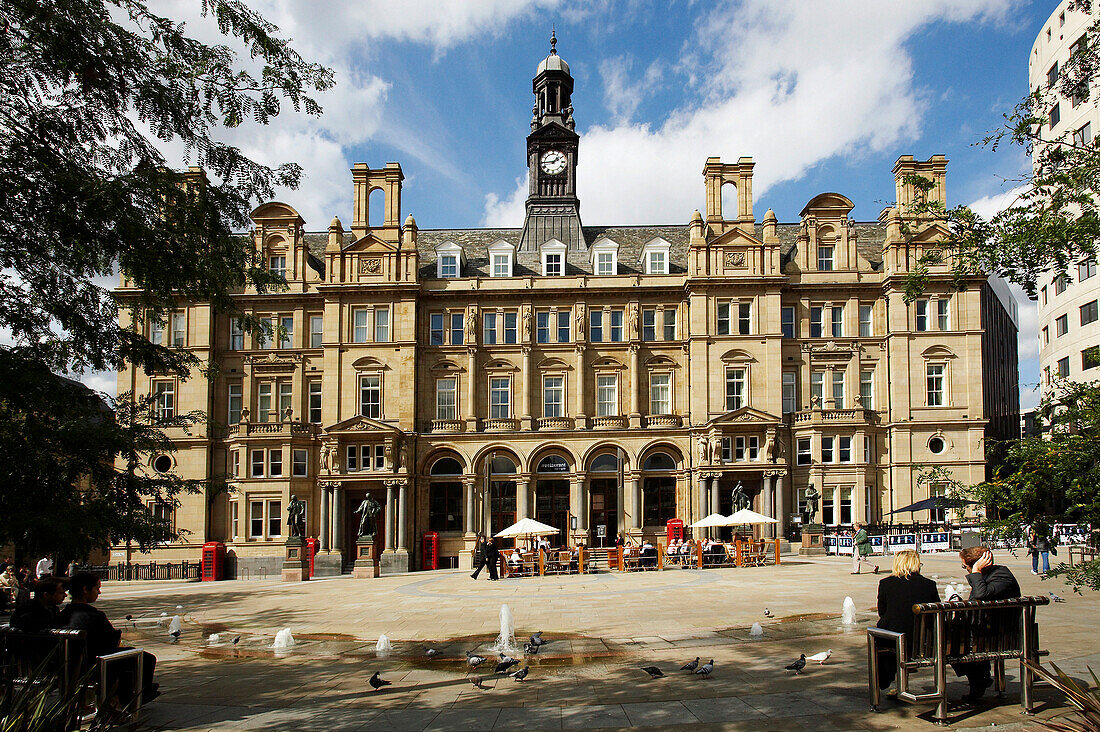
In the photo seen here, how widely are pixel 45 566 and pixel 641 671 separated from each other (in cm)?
2462

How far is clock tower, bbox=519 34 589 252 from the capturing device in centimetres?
5625

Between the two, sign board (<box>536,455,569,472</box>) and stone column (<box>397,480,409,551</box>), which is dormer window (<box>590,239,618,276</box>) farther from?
stone column (<box>397,480,409,551</box>)

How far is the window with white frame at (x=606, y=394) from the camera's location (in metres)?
51.1

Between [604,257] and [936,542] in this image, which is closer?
[936,542]

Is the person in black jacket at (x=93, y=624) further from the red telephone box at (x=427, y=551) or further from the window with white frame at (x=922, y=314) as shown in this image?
the window with white frame at (x=922, y=314)

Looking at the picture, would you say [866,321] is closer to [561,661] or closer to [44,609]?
[561,661]

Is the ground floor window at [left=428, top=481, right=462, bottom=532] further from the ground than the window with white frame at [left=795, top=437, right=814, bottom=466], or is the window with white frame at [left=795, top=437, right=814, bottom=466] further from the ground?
the window with white frame at [left=795, top=437, right=814, bottom=466]

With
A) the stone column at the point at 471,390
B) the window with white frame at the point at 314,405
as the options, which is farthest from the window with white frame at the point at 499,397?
the window with white frame at the point at 314,405

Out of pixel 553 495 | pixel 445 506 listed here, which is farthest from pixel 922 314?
pixel 445 506

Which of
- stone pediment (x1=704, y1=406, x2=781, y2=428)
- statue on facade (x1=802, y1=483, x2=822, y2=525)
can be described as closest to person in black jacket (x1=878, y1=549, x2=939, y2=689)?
statue on facade (x1=802, y1=483, x2=822, y2=525)

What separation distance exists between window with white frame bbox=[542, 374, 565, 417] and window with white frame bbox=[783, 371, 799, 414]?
13.3m

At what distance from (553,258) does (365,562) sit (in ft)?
76.7

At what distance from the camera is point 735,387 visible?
162 ft

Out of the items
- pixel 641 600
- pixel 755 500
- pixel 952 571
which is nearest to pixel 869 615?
pixel 641 600
